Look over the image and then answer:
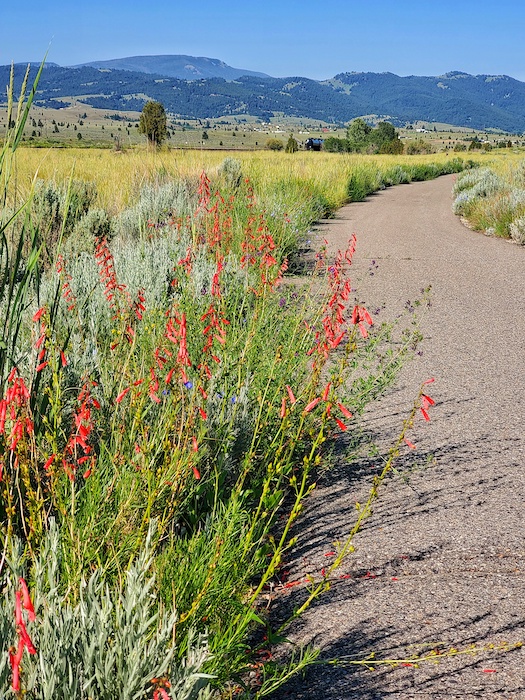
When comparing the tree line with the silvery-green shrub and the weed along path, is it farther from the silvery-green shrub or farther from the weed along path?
the silvery-green shrub

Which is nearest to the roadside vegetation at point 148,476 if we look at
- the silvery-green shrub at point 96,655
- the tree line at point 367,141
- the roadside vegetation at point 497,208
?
the silvery-green shrub at point 96,655

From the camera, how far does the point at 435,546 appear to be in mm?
3004

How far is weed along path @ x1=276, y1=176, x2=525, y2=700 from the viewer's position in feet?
7.48

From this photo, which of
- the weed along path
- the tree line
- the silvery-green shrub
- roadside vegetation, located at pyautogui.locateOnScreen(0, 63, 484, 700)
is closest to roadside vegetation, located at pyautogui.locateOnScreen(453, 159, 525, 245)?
the weed along path

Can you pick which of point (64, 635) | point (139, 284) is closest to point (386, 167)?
point (139, 284)

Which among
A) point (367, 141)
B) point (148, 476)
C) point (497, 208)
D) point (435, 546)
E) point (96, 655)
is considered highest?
point (367, 141)

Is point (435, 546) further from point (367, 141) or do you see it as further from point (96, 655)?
point (367, 141)

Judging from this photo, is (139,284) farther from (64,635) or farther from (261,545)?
(64,635)

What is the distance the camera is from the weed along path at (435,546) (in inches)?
89.7

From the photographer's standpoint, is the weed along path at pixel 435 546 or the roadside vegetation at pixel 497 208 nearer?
the weed along path at pixel 435 546

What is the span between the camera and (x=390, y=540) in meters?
3.04

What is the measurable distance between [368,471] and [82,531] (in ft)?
6.05

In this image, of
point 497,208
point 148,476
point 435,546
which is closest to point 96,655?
point 148,476

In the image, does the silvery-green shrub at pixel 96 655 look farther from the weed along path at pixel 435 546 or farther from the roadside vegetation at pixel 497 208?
the roadside vegetation at pixel 497 208
